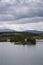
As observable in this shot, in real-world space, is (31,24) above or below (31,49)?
above

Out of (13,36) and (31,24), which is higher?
(31,24)

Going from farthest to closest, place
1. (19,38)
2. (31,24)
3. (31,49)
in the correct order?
(31,49)
(31,24)
(19,38)

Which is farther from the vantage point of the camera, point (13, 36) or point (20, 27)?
point (20, 27)

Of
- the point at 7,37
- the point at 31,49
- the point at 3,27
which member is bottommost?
the point at 31,49

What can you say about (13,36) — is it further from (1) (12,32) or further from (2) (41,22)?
(2) (41,22)

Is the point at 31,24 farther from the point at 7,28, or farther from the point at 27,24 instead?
the point at 7,28

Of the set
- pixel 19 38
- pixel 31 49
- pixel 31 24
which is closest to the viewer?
pixel 19 38

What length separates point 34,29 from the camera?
4102mm

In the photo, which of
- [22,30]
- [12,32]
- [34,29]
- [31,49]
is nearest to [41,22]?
[34,29]

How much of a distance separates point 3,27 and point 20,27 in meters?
0.43

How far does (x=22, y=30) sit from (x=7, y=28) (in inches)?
15.0

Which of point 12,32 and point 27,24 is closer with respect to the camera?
point 12,32

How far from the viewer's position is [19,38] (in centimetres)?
390

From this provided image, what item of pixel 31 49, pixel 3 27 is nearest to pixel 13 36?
pixel 3 27
